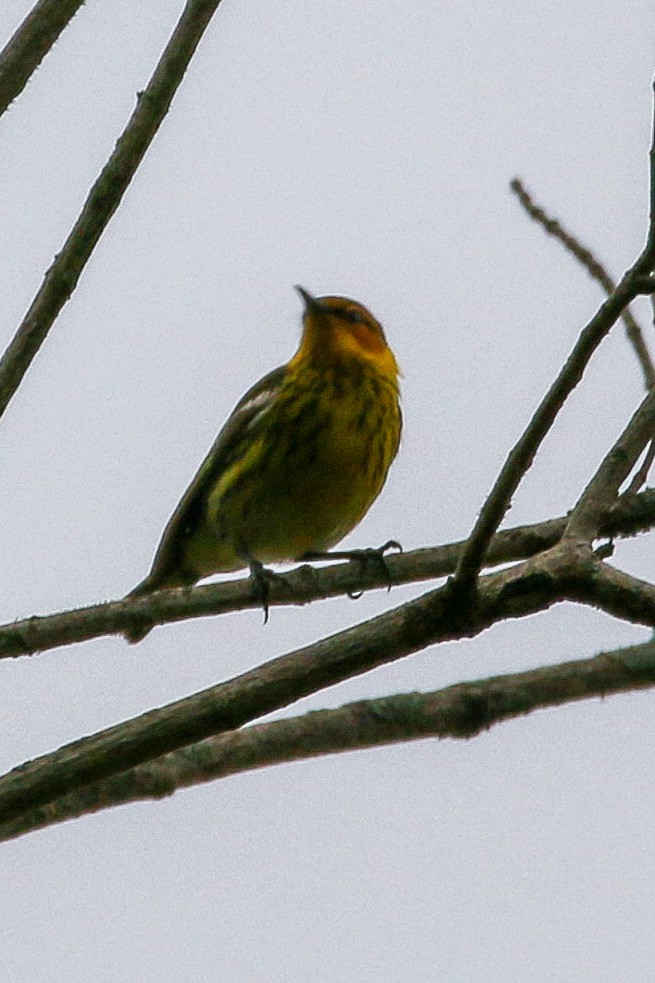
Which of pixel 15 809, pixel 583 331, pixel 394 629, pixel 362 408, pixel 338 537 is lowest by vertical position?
pixel 15 809

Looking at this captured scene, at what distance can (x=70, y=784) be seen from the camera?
3076 mm

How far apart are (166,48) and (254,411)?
3.37m

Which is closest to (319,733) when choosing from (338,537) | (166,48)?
(166,48)

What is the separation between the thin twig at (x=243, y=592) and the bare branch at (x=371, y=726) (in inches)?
17.9

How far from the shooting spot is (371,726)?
4.00 meters

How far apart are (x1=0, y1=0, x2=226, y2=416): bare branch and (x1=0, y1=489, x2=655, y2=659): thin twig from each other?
2.76ft

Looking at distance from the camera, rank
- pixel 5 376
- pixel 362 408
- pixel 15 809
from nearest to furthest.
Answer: pixel 15 809, pixel 5 376, pixel 362 408

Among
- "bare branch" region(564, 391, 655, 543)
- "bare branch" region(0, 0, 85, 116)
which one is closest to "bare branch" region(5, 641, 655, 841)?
"bare branch" region(564, 391, 655, 543)

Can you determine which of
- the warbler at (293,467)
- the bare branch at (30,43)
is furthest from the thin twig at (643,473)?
the warbler at (293,467)

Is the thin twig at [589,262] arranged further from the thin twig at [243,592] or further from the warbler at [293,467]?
the warbler at [293,467]

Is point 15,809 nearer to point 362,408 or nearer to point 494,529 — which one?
point 494,529

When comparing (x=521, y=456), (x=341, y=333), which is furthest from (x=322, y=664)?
(x=341, y=333)

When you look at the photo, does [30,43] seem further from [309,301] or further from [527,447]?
[309,301]

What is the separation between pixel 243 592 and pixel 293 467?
2086 mm
